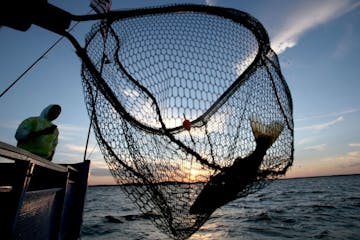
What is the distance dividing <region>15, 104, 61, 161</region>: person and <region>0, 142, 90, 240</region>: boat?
15.2 inches

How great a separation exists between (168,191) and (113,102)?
1327 mm

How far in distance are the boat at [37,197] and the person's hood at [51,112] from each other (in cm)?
88

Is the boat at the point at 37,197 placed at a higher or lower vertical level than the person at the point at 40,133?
lower

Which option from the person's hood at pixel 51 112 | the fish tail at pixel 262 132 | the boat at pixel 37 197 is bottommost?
the boat at pixel 37 197

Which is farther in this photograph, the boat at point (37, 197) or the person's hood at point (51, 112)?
the person's hood at point (51, 112)

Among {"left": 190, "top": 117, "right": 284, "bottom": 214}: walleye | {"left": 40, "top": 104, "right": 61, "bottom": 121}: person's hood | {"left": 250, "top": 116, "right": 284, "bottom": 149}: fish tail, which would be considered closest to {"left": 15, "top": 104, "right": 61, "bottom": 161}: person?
{"left": 40, "top": 104, "right": 61, "bottom": 121}: person's hood

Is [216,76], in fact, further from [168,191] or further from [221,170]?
[168,191]

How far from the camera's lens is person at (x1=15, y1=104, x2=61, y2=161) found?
3316mm

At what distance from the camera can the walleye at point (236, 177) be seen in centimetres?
275

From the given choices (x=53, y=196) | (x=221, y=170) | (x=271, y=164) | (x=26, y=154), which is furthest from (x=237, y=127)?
(x=53, y=196)

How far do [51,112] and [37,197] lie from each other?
179 centimetres

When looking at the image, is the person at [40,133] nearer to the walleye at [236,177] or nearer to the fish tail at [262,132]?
the walleye at [236,177]

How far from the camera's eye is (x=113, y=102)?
2.39 metres

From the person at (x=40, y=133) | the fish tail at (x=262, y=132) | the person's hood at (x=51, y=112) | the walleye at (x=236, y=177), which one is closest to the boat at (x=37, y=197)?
the person at (x=40, y=133)
